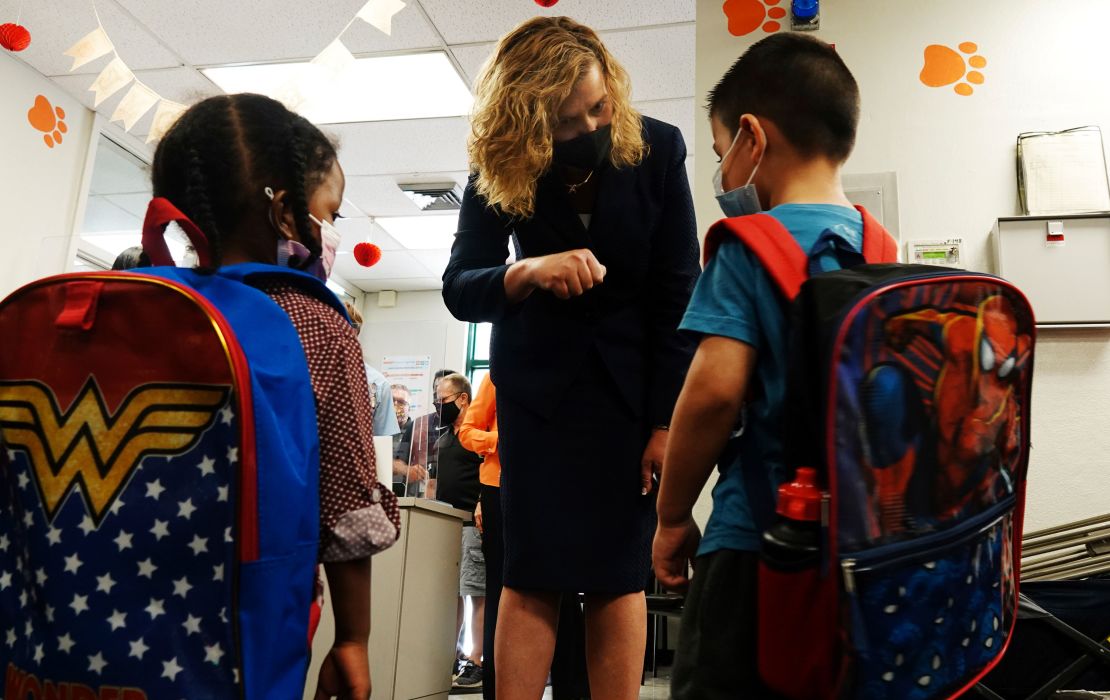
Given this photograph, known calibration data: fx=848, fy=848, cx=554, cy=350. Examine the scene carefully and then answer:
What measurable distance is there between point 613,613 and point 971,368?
628mm

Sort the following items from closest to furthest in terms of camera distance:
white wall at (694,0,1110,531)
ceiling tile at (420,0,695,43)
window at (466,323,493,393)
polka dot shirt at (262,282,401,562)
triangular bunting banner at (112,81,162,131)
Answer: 1. polka dot shirt at (262,282,401,562)
2. white wall at (694,0,1110,531)
3. triangular bunting banner at (112,81,162,131)
4. ceiling tile at (420,0,695,43)
5. window at (466,323,493,393)

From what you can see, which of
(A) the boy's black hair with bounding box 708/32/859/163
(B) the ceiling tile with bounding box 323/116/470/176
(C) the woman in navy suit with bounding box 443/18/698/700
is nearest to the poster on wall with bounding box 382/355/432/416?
(B) the ceiling tile with bounding box 323/116/470/176

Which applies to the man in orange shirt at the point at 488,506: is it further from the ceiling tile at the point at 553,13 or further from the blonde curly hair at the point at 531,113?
the ceiling tile at the point at 553,13

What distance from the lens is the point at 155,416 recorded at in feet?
2.60

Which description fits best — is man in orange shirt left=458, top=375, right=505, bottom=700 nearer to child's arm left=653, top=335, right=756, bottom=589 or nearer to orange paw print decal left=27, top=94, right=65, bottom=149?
child's arm left=653, top=335, right=756, bottom=589

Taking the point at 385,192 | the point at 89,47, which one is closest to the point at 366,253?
the point at 385,192

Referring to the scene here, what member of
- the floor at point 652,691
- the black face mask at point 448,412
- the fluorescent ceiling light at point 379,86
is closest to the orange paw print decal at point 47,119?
the fluorescent ceiling light at point 379,86

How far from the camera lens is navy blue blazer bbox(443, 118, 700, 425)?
1277 millimetres

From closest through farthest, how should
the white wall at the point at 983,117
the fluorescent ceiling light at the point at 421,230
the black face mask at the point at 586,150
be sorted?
the black face mask at the point at 586,150
the white wall at the point at 983,117
the fluorescent ceiling light at the point at 421,230

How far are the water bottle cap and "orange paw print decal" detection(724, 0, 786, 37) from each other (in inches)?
82.8

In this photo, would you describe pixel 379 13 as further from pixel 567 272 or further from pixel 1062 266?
pixel 1062 266

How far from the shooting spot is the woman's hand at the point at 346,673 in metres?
0.82

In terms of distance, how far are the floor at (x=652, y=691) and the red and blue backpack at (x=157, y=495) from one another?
1.95 m

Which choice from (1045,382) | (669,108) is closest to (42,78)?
(669,108)
